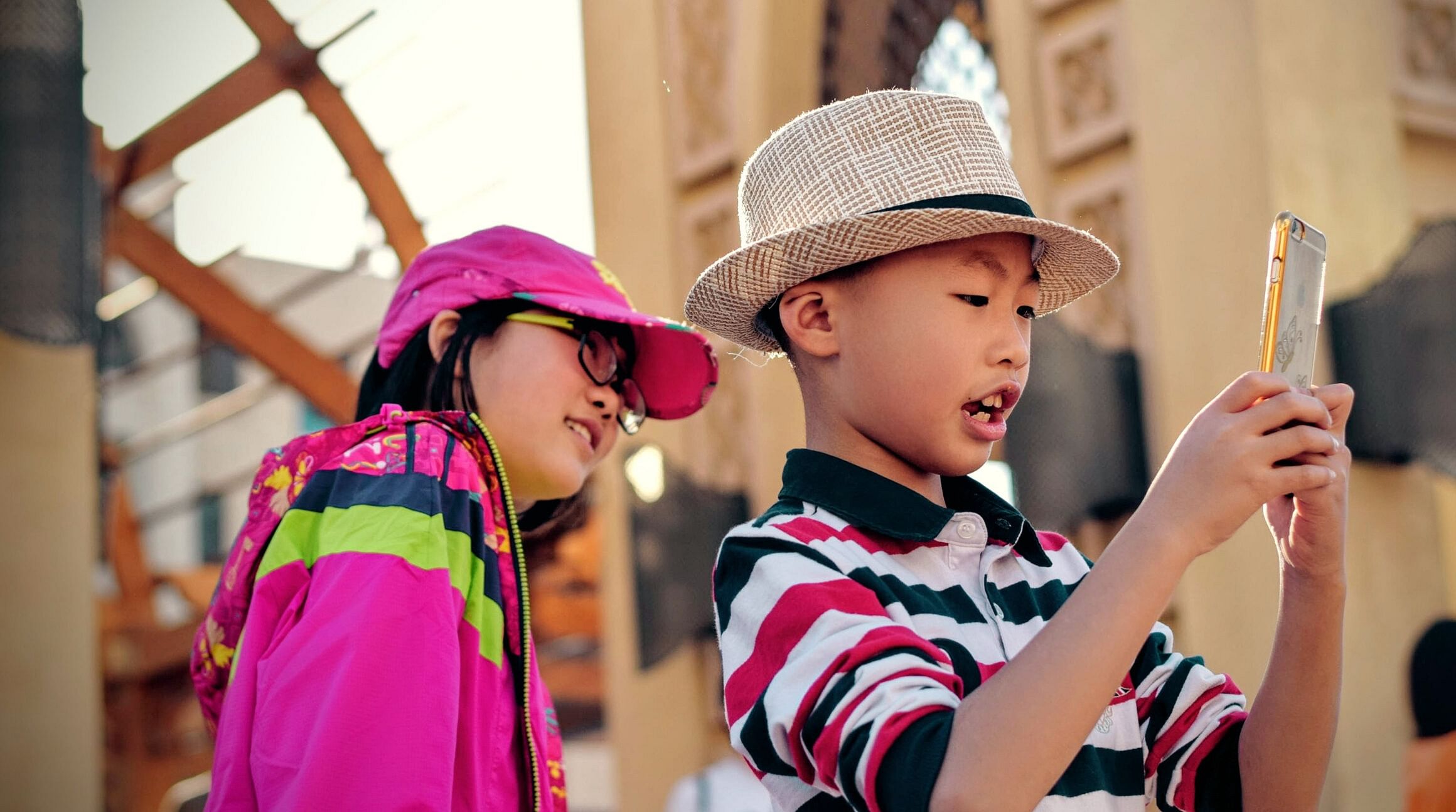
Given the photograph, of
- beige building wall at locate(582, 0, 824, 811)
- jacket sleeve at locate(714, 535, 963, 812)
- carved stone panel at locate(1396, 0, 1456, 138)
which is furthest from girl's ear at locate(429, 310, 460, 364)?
carved stone panel at locate(1396, 0, 1456, 138)

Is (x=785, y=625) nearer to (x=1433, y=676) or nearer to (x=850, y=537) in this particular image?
(x=850, y=537)

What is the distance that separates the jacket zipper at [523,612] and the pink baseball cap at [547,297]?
0.73 feet

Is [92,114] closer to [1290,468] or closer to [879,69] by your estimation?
[879,69]

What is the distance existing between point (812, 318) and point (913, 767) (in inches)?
20.9

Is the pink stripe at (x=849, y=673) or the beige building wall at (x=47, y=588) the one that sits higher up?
the beige building wall at (x=47, y=588)

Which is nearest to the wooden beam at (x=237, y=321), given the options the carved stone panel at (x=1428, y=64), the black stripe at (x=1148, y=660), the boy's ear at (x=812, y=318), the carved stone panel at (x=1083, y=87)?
the carved stone panel at (x=1083, y=87)

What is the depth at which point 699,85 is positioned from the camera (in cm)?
506

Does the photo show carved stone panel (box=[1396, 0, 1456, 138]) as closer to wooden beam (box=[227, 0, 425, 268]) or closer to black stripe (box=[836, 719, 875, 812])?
wooden beam (box=[227, 0, 425, 268])

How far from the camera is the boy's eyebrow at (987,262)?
1.33 metres

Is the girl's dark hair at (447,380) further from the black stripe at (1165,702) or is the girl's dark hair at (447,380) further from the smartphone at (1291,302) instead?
the smartphone at (1291,302)

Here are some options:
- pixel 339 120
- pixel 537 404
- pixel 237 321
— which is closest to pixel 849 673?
pixel 537 404

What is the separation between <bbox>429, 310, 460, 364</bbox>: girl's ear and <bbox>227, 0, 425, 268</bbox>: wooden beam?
1.88 m

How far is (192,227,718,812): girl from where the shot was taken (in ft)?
4.82

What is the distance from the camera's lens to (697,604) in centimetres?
487
